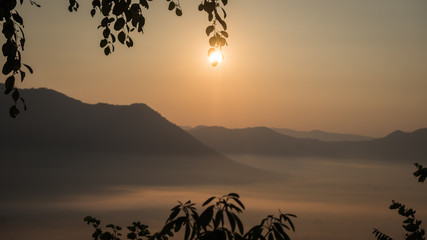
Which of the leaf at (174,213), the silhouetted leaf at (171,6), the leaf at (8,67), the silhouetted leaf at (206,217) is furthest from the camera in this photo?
the silhouetted leaf at (171,6)

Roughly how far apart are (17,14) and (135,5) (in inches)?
43.3

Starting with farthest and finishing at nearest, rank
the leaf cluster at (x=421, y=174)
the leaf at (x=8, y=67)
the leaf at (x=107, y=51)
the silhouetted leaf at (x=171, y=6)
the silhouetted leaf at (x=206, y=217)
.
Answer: the leaf at (x=107, y=51), the leaf cluster at (x=421, y=174), the silhouetted leaf at (x=171, y=6), the leaf at (x=8, y=67), the silhouetted leaf at (x=206, y=217)

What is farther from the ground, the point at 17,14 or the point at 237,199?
the point at 17,14

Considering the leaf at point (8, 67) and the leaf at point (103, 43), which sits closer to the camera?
the leaf at point (8, 67)

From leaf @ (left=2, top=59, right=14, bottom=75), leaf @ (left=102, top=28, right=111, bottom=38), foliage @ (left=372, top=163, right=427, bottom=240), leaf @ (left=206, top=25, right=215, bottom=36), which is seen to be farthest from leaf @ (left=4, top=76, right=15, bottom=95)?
foliage @ (left=372, top=163, right=427, bottom=240)

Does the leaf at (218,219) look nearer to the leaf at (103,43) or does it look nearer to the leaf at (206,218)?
the leaf at (206,218)

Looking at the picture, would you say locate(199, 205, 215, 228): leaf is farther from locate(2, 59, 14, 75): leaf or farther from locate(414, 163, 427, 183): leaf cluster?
locate(414, 163, 427, 183): leaf cluster

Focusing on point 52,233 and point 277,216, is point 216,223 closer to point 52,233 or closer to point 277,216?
point 277,216

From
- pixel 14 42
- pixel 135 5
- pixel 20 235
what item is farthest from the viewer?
pixel 20 235

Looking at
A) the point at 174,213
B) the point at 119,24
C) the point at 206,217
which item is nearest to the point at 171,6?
the point at 119,24

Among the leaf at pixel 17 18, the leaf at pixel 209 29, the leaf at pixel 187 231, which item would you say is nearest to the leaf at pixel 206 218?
the leaf at pixel 187 231

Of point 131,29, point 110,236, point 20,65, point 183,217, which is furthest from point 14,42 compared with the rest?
point 110,236

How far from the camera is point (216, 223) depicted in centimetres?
314

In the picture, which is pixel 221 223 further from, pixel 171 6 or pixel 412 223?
pixel 412 223
